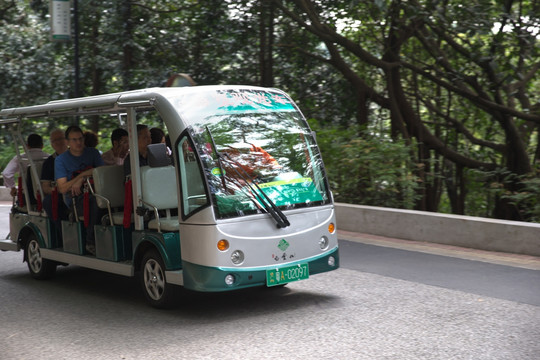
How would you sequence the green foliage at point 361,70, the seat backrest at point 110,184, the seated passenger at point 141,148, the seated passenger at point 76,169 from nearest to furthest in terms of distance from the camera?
the seated passenger at point 141,148 → the seat backrest at point 110,184 → the seated passenger at point 76,169 → the green foliage at point 361,70

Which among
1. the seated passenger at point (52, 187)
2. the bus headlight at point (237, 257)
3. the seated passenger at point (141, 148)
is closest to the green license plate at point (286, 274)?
the bus headlight at point (237, 257)

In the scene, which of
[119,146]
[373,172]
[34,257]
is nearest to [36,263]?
[34,257]

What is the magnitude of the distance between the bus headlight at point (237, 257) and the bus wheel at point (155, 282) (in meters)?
0.79

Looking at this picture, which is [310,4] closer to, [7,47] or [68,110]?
[68,110]

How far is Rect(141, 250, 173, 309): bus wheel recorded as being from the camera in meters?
7.64

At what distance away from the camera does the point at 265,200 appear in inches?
294

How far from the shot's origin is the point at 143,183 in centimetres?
798

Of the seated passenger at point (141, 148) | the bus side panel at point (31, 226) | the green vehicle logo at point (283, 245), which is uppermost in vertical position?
the seated passenger at point (141, 148)

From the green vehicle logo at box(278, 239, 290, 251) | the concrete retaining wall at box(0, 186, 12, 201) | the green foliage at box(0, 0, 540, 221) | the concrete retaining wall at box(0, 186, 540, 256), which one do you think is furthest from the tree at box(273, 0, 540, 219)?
the concrete retaining wall at box(0, 186, 12, 201)

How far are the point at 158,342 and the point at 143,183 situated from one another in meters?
1.98

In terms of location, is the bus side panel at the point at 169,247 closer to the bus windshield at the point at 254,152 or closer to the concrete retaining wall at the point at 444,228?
the bus windshield at the point at 254,152

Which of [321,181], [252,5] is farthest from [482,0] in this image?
[321,181]

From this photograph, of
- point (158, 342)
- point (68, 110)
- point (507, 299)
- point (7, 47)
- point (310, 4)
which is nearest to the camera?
point (158, 342)

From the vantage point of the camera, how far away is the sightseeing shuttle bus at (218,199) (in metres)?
7.24
